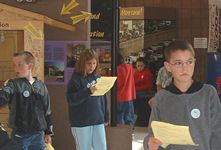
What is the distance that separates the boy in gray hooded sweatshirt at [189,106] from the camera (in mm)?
2959

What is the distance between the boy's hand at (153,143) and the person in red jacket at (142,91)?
7.49 meters

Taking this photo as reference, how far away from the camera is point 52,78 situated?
6.58 meters

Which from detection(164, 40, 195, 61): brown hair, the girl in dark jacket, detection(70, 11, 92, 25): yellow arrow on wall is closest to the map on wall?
detection(70, 11, 92, 25): yellow arrow on wall

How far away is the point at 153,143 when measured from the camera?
2.99 m

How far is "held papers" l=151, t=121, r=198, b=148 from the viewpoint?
2.80 m

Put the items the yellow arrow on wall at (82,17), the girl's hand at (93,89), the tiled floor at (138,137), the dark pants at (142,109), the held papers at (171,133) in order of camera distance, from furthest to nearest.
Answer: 1. the dark pants at (142,109)
2. the tiled floor at (138,137)
3. the yellow arrow on wall at (82,17)
4. the girl's hand at (93,89)
5. the held papers at (171,133)

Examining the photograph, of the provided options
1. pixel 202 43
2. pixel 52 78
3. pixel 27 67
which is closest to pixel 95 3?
pixel 52 78

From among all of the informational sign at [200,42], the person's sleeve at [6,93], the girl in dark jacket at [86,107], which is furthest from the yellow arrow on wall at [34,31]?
the informational sign at [200,42]

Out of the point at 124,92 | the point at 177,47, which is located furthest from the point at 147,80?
the point at 177,47

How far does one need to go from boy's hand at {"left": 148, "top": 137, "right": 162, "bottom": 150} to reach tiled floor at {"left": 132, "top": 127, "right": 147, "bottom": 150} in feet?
16.4

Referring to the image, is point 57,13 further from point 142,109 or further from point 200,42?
point 200,42

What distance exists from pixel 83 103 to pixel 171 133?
107 inches

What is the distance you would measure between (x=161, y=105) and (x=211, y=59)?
894cm

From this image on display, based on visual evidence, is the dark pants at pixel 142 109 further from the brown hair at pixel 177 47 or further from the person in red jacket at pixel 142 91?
the brown hair at pixel 177 47
